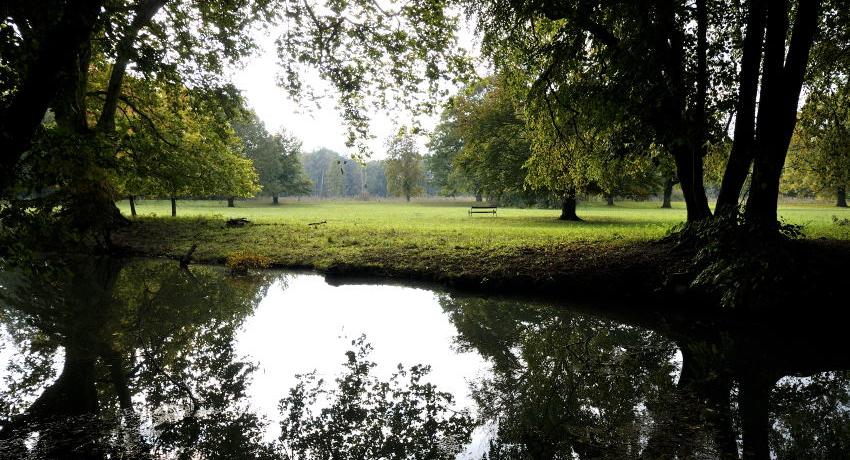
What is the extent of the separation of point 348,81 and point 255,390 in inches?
413

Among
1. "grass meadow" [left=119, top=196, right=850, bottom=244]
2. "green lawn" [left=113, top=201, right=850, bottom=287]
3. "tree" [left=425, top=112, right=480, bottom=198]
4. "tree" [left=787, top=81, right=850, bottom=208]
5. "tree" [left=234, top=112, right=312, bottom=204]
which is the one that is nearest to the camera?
"green lawn" [left=113, top=201, right=850, bottom=287]

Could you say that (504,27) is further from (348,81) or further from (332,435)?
(332,435)

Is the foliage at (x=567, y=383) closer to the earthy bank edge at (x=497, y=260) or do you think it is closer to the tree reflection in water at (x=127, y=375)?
the earthy bank edge at (x=497, y=260)

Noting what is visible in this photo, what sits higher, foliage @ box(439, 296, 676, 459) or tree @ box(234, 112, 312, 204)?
tree @ box(234, 112, 312, 204)

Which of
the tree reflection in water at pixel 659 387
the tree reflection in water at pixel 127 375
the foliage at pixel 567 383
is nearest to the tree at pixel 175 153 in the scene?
the tree reflection in water at pixel 127 375

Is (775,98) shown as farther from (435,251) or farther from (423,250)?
(423,250)

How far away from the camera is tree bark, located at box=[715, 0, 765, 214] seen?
9945 millimetres

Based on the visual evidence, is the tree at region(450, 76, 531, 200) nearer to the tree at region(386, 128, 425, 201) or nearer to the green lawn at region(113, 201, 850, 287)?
the green lawn at region(113, 201, 850, 287)

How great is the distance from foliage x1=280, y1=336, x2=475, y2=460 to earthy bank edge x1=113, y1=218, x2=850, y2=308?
5.85 meters

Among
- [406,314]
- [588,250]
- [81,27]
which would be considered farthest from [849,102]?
[81,27]

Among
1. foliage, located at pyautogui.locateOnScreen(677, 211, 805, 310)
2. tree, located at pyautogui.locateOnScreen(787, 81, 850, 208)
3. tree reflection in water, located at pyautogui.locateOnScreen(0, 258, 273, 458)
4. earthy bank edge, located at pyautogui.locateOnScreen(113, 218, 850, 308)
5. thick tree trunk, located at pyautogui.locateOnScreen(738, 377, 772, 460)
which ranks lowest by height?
tree reflection in water, located at pyautogui.locateOnScreen(0, 258, 273, 458)

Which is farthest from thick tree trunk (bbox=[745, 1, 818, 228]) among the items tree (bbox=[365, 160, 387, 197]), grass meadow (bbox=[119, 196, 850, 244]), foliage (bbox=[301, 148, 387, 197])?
tree (bbox=[365, 160, 387, 197])

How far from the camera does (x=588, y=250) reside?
506 inches

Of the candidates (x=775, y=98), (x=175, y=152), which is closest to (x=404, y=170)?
(x=175, y=152)
